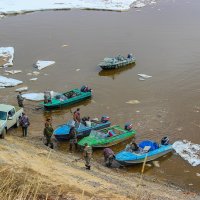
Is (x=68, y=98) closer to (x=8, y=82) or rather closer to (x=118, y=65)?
(x=8, y=82)

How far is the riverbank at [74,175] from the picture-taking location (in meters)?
12.5

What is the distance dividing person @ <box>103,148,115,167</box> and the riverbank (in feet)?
1.46

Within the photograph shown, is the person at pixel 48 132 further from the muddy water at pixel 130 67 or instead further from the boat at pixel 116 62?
the boat at pixel 116 62

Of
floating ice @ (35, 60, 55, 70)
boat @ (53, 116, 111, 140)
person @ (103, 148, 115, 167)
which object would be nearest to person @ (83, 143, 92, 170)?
person @ (103, 148, 115, 167)

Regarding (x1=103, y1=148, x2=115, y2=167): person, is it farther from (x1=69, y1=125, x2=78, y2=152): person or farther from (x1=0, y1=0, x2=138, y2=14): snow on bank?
(x1=0, y1=0, x2=138, y2=14): snow on bank

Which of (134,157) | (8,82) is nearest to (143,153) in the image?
(134,157)

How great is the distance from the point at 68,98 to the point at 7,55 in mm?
13535

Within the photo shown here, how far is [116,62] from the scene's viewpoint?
34.8 m

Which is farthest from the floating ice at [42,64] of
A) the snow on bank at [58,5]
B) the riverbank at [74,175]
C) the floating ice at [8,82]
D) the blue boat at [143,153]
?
the snow on bank at [58,5]

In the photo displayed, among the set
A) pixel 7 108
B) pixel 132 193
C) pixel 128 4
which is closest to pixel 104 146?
pixel 7 108

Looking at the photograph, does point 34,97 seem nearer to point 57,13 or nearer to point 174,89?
point 174,89

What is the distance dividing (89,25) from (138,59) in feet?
43.4

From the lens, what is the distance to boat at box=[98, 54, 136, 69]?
3438 cm

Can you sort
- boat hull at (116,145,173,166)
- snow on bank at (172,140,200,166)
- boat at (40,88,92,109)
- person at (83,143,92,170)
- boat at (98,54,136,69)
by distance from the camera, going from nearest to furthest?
person at (83,143,92,170), boat hull at (116,145,173,166), snow on bank at (172,140,200,166), boat at (40,88,92,109), boat at (98,54,136,69)
